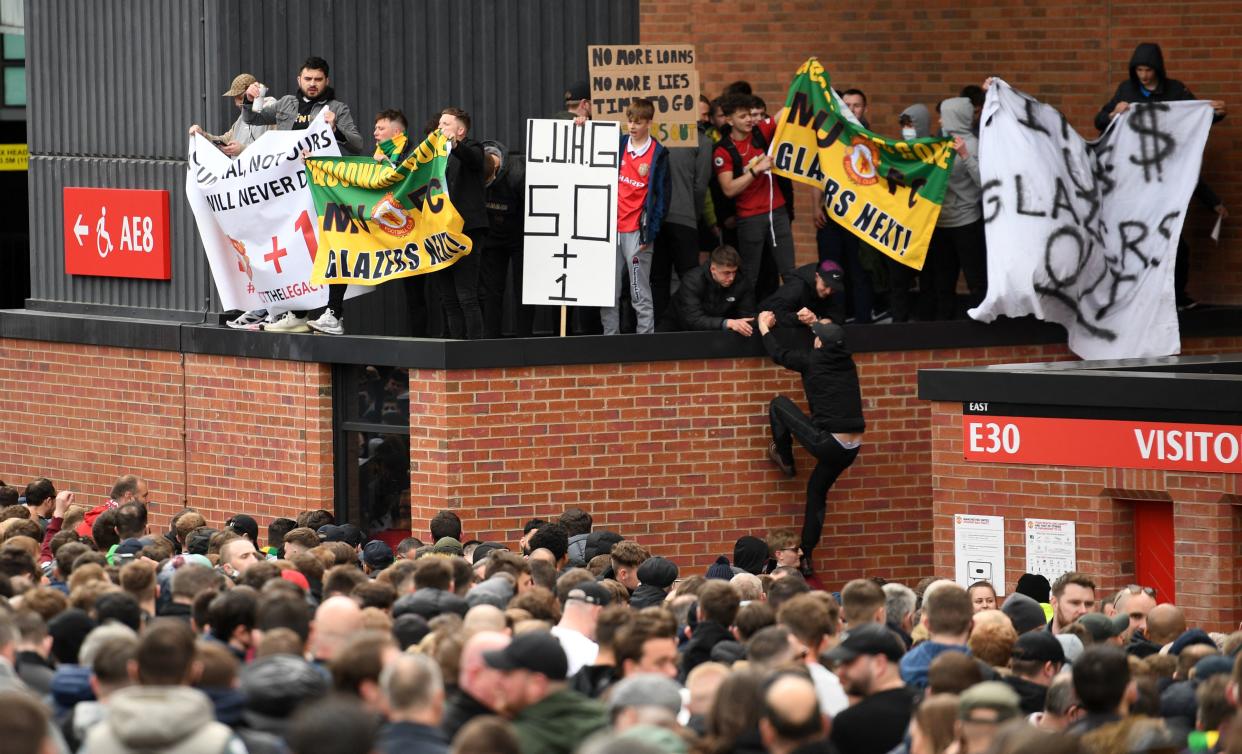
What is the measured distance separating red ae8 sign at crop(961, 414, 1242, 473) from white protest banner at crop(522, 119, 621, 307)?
299 cm

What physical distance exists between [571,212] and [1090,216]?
4.50 meters

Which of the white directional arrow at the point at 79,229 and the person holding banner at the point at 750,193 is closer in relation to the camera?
the person holding banner at the point at 750,193

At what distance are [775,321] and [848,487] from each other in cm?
156

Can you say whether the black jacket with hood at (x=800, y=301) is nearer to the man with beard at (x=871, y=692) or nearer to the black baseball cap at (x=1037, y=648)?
the black baseball cap at (x=1037, y=648)

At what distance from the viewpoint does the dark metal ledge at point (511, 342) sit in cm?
1628

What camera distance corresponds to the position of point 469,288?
16672 millimetres

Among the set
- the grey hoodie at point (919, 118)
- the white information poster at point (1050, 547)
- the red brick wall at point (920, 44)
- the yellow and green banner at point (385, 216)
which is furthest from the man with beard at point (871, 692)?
the red brick wall at point (920, 44)

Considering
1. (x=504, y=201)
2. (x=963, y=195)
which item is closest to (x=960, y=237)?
(x=963, y=195)

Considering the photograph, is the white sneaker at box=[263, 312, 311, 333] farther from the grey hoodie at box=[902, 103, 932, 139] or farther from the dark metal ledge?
the grey hoodie at box=[902, 103, 932, 139]

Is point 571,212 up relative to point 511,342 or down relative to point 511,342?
up

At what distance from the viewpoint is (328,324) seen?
56.4ft

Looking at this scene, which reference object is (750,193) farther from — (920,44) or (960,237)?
(920,44)

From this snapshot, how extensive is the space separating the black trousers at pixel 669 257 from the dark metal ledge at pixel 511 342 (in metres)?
0.70

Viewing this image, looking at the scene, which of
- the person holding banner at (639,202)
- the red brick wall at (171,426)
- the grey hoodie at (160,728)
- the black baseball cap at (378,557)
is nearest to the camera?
the grey hoodie at (160,728)
